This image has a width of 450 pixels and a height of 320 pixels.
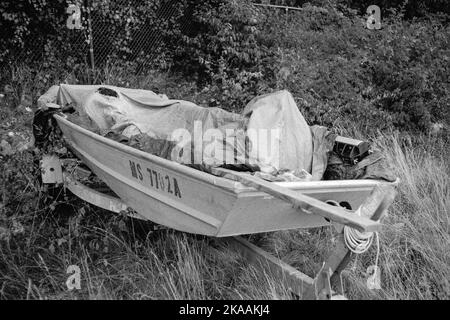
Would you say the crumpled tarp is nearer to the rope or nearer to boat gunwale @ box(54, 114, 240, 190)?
boat gunwale @ box(54, 114, 240, 190)

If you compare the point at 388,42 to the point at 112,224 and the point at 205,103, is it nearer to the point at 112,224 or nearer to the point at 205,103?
the point at 205,103

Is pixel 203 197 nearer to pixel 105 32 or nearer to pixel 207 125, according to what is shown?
pixel 207 125

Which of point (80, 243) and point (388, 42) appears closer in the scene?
point (80, 243)

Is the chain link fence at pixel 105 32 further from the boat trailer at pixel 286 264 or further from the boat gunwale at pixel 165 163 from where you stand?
the boat gunwale at pixel 165 163

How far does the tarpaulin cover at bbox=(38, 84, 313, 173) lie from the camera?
3.31m

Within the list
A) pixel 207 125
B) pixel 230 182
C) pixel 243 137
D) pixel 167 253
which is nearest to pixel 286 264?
pixel 230 182

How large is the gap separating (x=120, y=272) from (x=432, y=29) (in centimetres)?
698

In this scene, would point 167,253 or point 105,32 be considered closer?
point 167,253

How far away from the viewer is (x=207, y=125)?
4.26 meters

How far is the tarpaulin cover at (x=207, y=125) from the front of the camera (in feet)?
10.9
